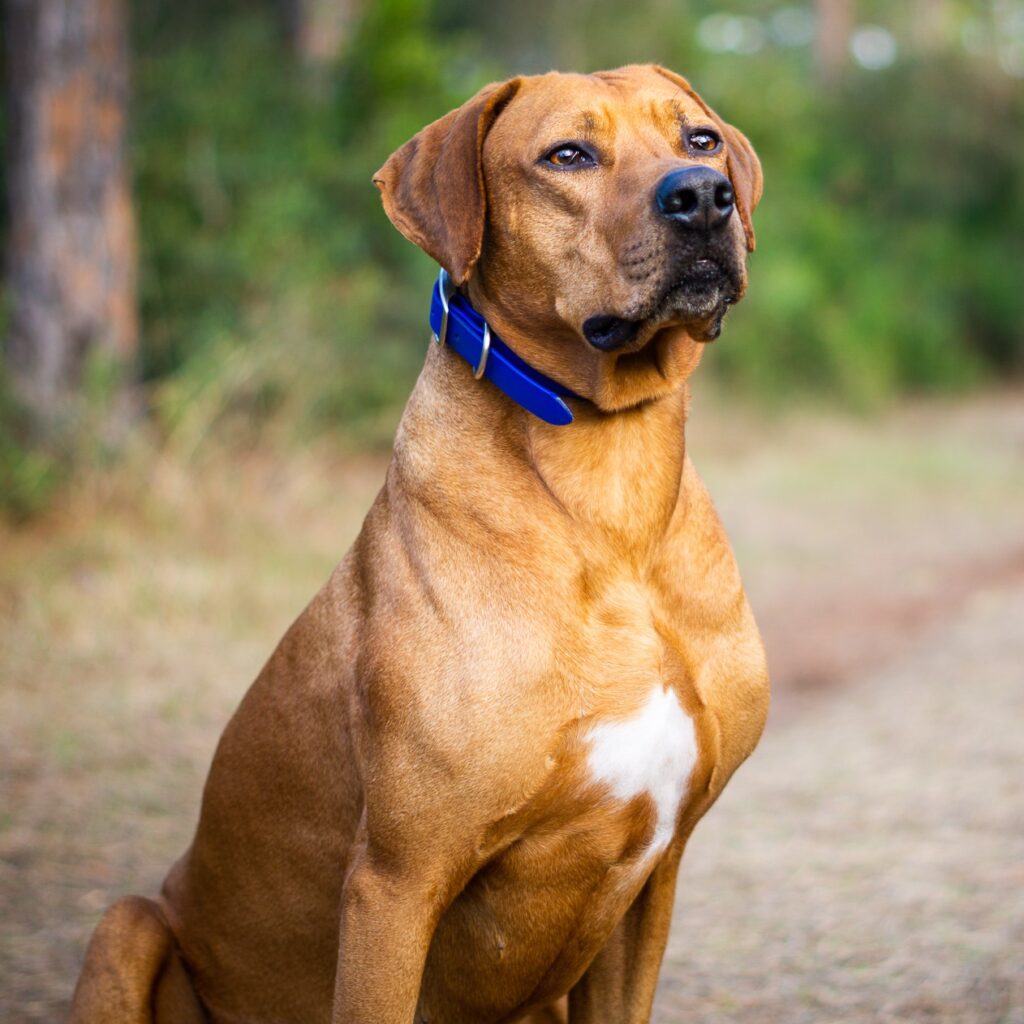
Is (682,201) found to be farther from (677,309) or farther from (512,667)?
(512,667)

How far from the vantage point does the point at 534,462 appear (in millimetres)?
2455

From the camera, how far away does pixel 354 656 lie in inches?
95.7

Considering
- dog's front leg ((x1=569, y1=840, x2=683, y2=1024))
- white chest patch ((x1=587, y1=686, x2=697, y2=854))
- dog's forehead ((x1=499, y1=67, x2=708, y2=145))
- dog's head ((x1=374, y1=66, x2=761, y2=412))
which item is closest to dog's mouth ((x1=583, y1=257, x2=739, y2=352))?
dog's head ((x1=374, y1=66, x2=761, y2=412))

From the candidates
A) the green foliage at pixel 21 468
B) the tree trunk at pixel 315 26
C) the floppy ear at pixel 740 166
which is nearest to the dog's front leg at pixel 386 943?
the floppy ear at pixel 740 166

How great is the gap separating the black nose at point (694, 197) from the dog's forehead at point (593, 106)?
0.29m

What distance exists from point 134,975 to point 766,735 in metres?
3.43

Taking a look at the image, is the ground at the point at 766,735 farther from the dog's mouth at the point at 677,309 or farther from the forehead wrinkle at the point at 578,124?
the forehead wrinkle at the point at 578,124

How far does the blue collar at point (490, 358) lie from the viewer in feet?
8.00

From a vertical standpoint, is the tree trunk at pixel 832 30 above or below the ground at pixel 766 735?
above

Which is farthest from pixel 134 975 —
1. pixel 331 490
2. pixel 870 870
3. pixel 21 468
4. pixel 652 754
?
pixel 331 490

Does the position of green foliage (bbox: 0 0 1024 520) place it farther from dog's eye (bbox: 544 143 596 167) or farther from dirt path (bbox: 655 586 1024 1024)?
dog's eye (bbox: 544 143 596 167)

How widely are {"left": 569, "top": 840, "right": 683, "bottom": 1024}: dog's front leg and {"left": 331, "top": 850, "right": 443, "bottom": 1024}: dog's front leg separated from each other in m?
0.52

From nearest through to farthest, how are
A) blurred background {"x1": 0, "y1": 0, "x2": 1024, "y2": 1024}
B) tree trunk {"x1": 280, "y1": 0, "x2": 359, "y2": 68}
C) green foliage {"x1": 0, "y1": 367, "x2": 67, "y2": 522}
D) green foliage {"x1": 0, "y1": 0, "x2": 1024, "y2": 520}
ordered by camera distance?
blurred background {"x1": 0, "y1": 0, "x2": 1024, "y2": 1024}
green foliage {"x1": 0, "y1": 367, "x2": 67, "y2": 522}
green foliage {"x1": 0, "y1": 0, "x2": 1024, "y2": 520}
tree trunk {"x1": 280, "y1": 0, "x2": 359, "y2": 68}

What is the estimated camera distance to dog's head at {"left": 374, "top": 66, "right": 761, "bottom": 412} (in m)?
2.38
